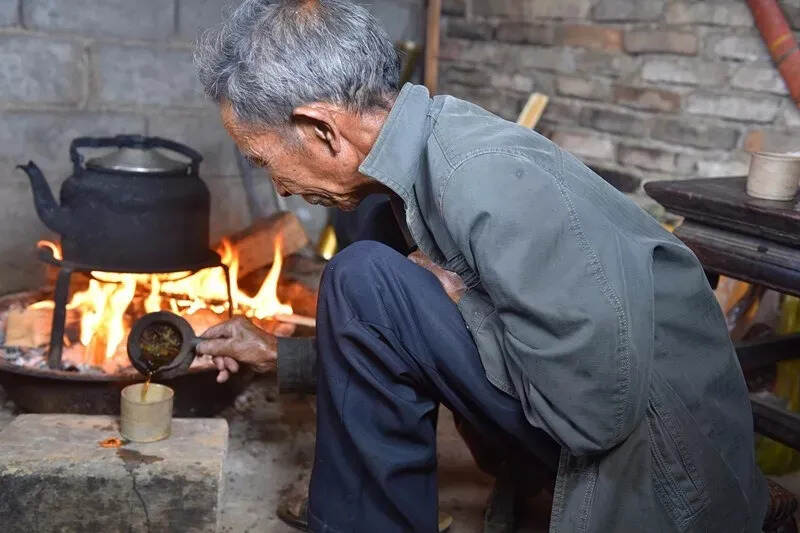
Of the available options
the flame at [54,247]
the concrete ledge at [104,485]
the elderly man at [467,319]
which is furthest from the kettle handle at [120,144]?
the elderly man at [467,319]

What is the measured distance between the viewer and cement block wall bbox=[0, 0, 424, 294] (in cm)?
376

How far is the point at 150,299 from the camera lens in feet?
11.0

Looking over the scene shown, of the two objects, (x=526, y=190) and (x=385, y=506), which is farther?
(x=385, y=506)

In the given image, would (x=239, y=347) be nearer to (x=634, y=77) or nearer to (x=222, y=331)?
(x=222, y=331)

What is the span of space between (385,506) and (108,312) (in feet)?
5.53

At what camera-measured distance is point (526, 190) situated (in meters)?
1.63

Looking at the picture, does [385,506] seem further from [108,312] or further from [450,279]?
[108,312]

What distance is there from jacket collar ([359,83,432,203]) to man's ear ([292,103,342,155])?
8 cm

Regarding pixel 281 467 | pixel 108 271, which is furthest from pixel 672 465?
pixel 108 271

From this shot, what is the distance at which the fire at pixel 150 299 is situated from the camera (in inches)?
124

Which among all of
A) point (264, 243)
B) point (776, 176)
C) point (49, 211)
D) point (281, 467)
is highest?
point (776, 176)

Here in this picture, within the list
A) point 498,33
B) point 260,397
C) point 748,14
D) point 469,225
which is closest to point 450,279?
point 469,225

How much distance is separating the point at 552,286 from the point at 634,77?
2480mm

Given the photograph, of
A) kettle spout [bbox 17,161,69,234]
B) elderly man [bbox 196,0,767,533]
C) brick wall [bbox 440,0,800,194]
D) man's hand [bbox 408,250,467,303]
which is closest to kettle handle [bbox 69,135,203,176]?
kettle spout [bbox 17,161,69,234]
